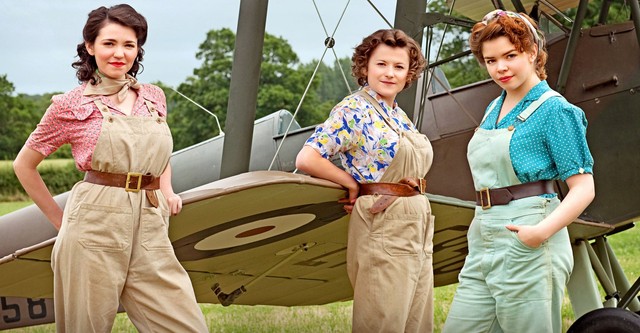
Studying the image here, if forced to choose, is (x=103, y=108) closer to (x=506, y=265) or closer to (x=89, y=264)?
(x=89, y=264)

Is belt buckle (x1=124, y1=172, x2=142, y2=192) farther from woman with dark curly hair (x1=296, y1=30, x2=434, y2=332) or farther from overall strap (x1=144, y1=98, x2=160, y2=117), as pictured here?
woman with dark curly hair (x1=296, y1=30, x2=434, y2=332)

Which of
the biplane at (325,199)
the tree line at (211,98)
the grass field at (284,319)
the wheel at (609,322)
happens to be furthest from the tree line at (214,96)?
the wheel at (609,322)

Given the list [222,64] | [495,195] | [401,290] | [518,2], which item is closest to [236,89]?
[401,290]

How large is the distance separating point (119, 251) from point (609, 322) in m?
2.37

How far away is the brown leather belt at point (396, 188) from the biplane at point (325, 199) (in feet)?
0.38

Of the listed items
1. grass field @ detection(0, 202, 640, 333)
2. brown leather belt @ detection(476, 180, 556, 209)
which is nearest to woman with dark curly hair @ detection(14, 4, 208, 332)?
brown leather belt @ detection(476, 180, 556, 209)

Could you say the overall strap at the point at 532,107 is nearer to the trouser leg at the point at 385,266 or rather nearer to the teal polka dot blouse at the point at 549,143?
the teal polka dot blouse at the point at 549,143

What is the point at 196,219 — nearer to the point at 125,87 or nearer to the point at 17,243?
the point at 125,87

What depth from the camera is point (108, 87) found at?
3232 mm

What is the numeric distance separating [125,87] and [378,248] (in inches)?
42.9

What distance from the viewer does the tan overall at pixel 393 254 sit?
11.7 feet

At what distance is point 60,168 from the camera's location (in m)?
35.2

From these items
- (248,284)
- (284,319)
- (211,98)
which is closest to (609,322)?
(248,284)

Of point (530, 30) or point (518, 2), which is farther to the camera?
point (518, 2)
